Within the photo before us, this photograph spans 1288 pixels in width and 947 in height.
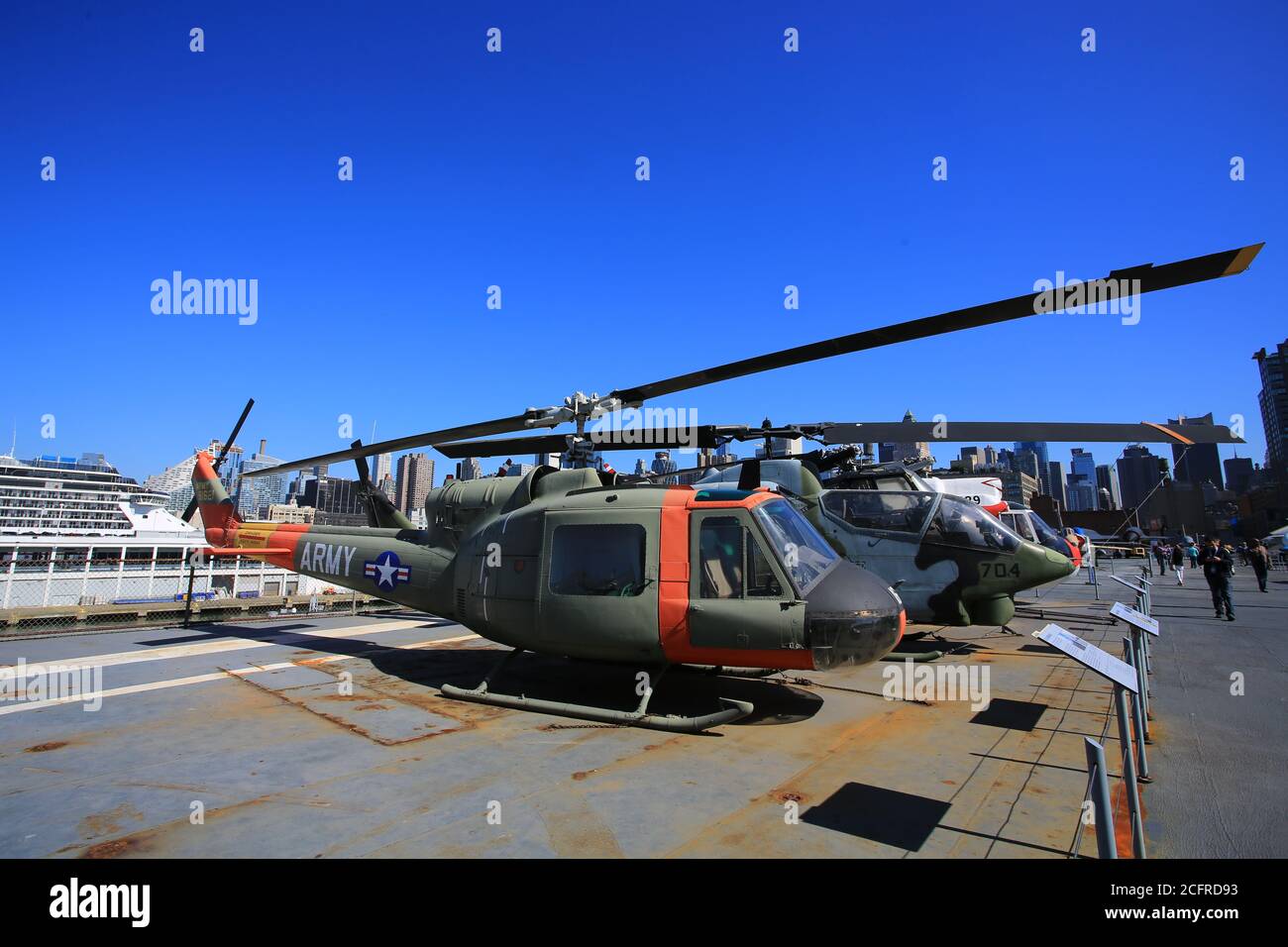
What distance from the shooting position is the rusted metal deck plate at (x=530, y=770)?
3.71 m

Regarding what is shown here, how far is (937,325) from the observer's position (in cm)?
525

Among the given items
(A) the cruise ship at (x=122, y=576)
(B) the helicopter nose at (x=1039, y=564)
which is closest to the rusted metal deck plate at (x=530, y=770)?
(B) the helicopter nose at (x=1039, y=564)

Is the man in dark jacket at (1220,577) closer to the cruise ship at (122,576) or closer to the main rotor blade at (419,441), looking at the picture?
the main rotor blade at (419,441)

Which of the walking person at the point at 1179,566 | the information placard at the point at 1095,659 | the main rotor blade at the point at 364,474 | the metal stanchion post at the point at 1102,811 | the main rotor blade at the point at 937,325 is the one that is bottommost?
the walking person at the point at 1179,566

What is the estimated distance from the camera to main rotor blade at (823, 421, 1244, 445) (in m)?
8.57

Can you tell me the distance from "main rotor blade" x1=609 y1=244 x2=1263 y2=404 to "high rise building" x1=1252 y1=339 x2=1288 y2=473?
190 meters

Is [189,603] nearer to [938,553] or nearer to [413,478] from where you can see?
[938,553]

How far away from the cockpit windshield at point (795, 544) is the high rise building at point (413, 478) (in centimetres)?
13812

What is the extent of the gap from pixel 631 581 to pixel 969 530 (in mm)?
6511

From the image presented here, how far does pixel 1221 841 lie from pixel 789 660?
3.23 metres
